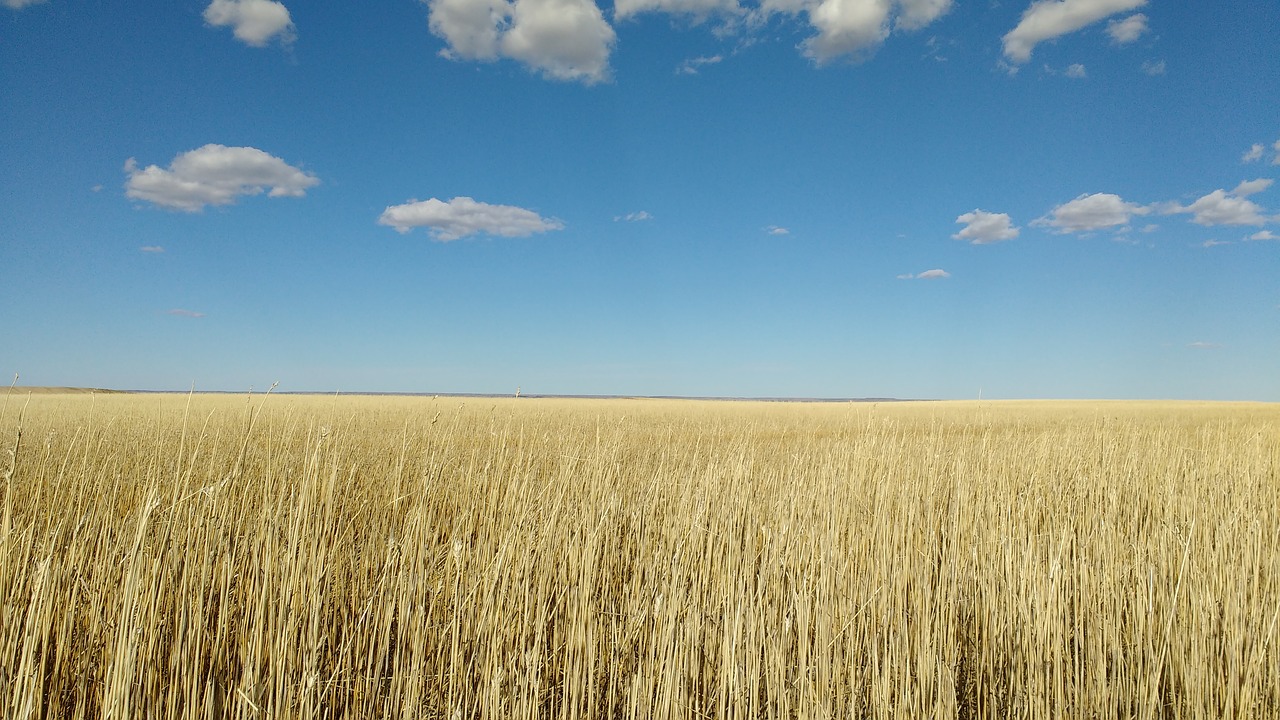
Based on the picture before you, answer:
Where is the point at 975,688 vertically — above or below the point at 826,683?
below

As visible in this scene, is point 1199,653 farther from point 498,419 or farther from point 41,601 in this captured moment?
point 498,419

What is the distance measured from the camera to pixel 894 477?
5.78 meters

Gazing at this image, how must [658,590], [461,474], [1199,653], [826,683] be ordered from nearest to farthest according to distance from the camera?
1. [826,683]
2. [1199,653]
3. [658,590]
4. [461,474]

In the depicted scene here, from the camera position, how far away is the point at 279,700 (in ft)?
6.77

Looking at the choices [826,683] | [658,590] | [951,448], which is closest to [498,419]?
[951,448]

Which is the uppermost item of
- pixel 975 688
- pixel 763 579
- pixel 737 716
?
pixel 763 579

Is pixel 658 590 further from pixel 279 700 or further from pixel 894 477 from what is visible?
pixel 894 477

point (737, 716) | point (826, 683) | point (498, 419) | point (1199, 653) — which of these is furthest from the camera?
point (498, 419)

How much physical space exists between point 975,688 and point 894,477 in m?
3.21

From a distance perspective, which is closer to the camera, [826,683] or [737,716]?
[737,716]

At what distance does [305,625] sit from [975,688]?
2778 mm

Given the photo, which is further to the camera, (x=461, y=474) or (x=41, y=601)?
(x=461, y=474)

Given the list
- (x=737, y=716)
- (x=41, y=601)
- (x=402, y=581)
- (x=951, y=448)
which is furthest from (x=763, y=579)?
(x=951, y=448)

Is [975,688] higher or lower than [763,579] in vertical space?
lower
